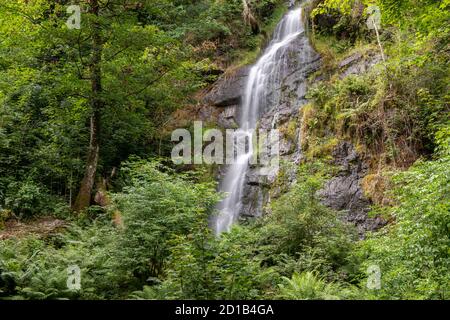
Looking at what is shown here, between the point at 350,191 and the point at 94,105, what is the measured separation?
7587mm

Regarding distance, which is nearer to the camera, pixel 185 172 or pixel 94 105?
pixel 185 172

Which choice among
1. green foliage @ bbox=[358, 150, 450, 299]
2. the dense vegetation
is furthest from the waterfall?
green foliage @ bbox=[358, 150, 450, 299]

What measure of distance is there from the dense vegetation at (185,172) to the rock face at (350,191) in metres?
0.30

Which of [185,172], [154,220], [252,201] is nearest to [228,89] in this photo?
[252,201]

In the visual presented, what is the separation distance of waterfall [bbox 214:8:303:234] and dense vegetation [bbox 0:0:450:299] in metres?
1.02

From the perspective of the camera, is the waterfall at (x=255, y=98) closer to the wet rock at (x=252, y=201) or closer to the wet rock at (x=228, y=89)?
the wet rock at (x=252, y=201)

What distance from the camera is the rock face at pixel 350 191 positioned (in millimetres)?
10766

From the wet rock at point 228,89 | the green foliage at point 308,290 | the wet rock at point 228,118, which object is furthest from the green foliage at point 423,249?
the wet rock at point 228,89

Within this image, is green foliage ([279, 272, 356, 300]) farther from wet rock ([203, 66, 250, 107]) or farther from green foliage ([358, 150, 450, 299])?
wet rock ([203, 66, 250, 107])

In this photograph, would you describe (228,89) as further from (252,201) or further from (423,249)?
(423,249)

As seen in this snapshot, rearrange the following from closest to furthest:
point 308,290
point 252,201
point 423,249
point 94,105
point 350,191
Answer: point 423,249
point 308,290
point 350,191
point 94,105
point 252,201

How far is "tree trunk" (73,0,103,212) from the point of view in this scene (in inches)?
442

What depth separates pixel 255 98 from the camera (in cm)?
1656
